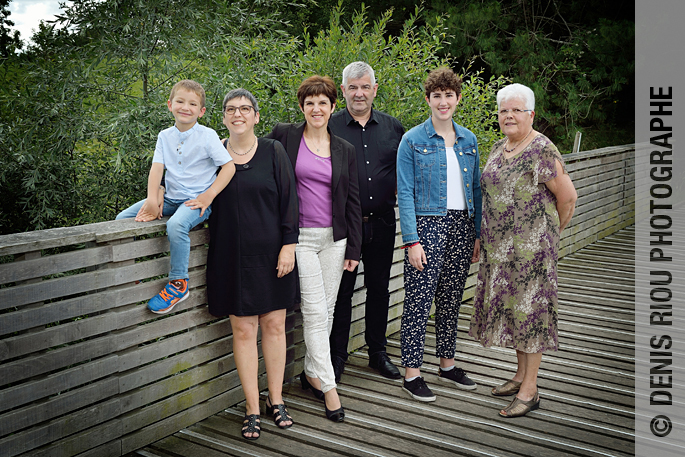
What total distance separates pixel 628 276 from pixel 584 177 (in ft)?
4.72

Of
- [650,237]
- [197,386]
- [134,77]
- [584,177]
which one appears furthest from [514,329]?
[650,237]

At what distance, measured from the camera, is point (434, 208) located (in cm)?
342

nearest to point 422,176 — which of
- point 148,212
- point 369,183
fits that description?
point 369,183

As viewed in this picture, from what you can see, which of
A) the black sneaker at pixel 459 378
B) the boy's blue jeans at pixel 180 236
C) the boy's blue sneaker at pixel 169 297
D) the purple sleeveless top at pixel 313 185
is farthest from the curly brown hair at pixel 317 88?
the black sneaker at pixel 459 378

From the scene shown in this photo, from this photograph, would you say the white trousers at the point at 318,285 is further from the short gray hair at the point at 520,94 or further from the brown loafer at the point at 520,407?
the short gray hair at the point at 520,94

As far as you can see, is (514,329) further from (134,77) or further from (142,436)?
(134,77)

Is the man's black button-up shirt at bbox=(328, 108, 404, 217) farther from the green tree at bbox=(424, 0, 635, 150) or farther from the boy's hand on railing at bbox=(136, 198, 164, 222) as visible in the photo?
the green tree at bbox=(424, 0, 635, 150)

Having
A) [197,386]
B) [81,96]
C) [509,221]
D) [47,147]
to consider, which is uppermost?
[81,96]

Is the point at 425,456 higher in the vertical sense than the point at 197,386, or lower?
lower

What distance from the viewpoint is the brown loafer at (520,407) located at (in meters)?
3.32

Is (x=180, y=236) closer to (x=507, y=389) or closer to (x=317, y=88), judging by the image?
(x=317, y=88)

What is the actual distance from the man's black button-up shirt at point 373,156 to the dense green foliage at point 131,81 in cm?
105

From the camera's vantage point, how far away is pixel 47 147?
204 inches

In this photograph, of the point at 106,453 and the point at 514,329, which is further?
the point at 514,329
